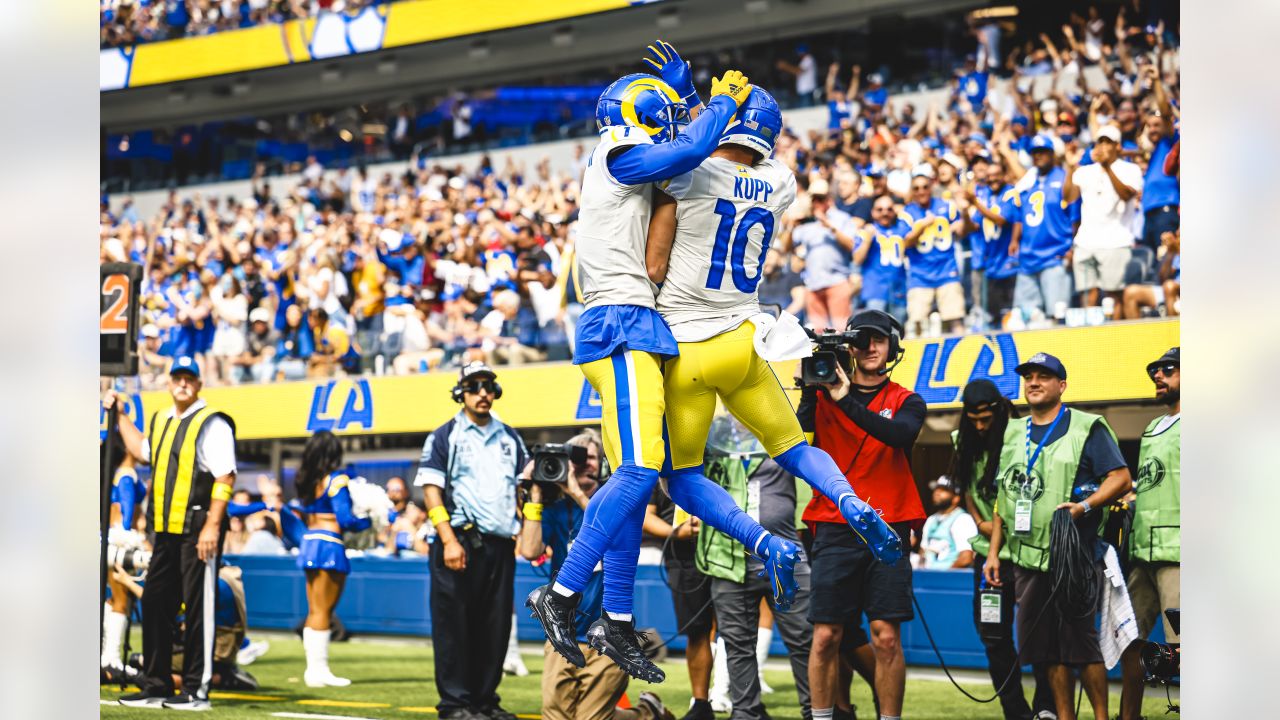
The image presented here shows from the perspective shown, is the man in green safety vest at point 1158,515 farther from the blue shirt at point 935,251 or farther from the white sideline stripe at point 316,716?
the blue shirt at point 935,251

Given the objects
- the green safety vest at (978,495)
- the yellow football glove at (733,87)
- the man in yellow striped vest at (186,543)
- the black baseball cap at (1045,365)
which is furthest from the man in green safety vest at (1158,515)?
the man in yellow striped vest at (186,543)

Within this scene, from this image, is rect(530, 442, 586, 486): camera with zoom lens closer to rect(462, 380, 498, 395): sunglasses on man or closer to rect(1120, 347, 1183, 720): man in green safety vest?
rect(462, 380, 498, 395): sunglasses on man

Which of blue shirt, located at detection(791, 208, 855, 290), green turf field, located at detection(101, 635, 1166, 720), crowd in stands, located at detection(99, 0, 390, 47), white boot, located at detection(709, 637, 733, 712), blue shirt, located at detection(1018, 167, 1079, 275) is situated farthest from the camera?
crowd in stands, located at detection(99, 0, 390, 47)

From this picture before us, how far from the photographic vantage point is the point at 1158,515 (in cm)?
770

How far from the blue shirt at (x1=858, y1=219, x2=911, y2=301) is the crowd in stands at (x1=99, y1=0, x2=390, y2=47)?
42.2ft

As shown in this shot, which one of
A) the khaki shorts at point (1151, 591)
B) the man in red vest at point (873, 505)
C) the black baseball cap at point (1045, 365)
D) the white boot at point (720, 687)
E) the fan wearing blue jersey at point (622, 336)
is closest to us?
the fan wearing blue jersey at point (622, 336)

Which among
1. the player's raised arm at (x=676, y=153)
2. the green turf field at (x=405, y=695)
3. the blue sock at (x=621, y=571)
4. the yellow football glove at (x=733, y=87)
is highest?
the yellow football glove at (x=733, y=87)

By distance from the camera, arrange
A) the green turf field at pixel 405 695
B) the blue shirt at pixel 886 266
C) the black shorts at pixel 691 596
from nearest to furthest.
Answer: the black shorts at pixel 691 596
the green turf field at pixel 405 695
the blue shirt at pixel 886 266

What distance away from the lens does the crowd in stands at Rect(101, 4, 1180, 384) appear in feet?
38.0

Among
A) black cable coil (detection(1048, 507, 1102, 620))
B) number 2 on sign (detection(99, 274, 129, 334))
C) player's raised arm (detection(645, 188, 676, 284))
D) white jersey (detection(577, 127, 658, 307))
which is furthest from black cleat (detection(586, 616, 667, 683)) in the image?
number 2 on sign (detection(99, 274, 129, 334))

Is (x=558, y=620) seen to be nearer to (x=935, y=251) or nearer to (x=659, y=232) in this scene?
(x=659, y=232)

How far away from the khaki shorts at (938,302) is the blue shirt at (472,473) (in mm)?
4743

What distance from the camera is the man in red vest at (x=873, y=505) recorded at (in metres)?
6.77
